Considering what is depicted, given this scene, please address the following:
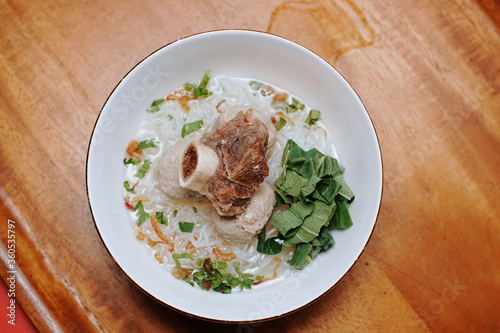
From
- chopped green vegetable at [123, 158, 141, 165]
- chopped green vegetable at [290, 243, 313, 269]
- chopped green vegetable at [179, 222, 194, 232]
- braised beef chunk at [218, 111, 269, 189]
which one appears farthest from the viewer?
chopped green vegetable at [123, 158, 141, 165]

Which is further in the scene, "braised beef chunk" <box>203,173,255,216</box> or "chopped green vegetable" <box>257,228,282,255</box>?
"chopped green vegetable" <box>257,228,282,255</box>

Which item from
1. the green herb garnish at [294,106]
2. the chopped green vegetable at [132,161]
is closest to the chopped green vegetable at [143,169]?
the chopped green vegetable at [132,161]

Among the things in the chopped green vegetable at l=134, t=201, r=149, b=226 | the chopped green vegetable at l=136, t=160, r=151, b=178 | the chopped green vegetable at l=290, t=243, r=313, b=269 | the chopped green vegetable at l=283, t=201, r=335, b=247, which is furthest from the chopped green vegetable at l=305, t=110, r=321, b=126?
the chopped green vegetable at l=134, t=201, r=149, b=226

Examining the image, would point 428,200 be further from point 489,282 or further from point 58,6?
point 58,6

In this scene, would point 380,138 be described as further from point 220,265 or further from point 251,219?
point 220,265

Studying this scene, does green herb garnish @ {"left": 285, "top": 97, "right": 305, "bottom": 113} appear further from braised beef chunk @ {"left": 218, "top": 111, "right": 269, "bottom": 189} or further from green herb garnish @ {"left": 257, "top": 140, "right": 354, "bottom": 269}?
braised beef chunk @ {"left": 218, "top": 111, "right": 269, "bottom": 189}

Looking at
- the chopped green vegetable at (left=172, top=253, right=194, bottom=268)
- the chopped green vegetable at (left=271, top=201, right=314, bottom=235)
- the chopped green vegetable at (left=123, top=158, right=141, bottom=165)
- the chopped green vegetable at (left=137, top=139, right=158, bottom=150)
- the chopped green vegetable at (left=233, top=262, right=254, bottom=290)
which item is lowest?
the chopped green vegetable at (left=233, top=262, right=254, bottom=290)

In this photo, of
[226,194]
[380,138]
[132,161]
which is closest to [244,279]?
[226,194]
